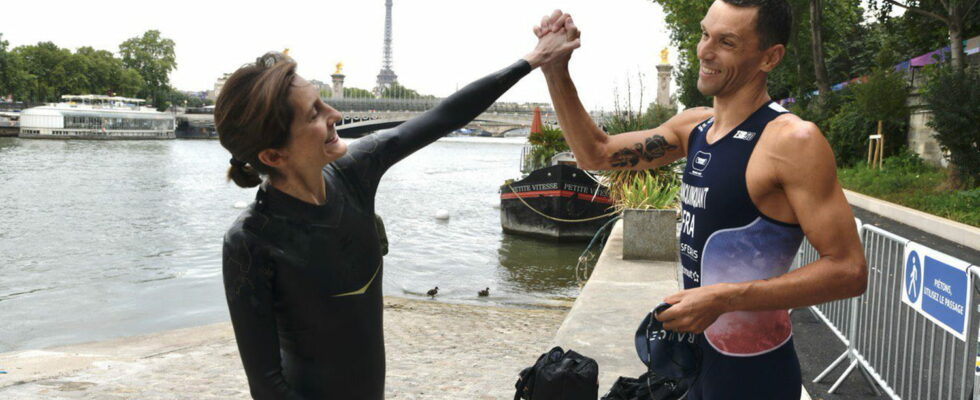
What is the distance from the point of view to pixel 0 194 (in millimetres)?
33406

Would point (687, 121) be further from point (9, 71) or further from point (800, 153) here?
point (9, 71)

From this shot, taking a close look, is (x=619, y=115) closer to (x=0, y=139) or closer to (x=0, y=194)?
(x=0, y=194)

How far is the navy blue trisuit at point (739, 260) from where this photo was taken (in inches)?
83.9

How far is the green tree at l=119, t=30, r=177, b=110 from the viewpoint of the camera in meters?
111

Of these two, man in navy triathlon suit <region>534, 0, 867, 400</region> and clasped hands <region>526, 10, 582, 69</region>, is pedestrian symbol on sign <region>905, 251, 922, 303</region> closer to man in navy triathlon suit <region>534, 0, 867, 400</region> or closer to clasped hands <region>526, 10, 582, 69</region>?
man in navy triathlon suit <region>534, 0, 867, 400</region>

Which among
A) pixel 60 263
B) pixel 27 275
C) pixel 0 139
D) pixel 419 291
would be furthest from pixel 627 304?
pixel 0 139

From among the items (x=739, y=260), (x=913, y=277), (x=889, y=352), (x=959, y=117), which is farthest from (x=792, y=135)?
(x=959, y=117)

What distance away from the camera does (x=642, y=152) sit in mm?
2863

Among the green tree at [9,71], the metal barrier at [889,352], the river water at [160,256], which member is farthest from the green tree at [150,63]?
the metal barrier at [889,352]

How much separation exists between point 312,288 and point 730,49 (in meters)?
1.34

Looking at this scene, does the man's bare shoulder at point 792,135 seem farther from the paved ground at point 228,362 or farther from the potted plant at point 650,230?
the potted plant at point 650,230

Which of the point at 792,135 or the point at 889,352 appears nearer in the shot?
the point at 792,135

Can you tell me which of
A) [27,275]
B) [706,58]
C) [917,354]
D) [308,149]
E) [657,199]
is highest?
[706,58]

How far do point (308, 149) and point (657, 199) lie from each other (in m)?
8.09
